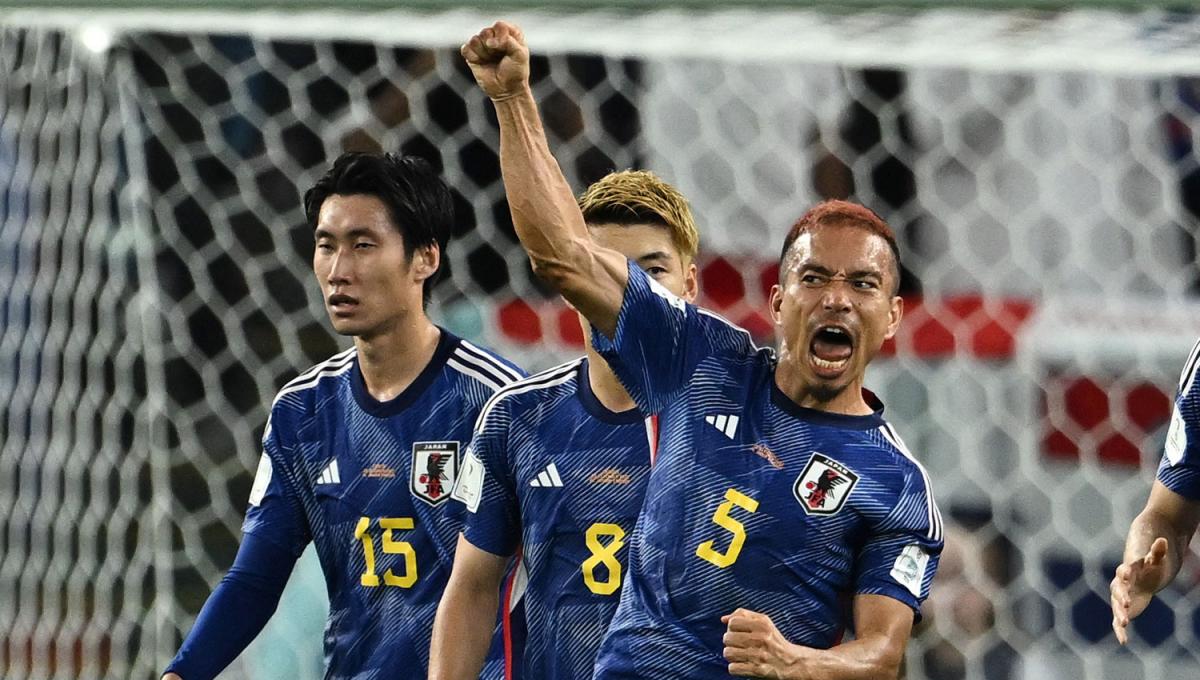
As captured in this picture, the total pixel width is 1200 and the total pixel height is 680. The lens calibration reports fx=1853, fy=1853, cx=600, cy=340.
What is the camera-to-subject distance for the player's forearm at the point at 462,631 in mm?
2936

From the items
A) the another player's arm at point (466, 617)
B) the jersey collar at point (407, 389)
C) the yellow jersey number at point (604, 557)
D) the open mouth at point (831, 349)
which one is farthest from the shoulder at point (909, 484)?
the jersey collar at point (407, 389)

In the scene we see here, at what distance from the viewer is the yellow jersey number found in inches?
112

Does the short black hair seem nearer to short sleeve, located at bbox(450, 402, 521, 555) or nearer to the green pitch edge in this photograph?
the green pitch edge

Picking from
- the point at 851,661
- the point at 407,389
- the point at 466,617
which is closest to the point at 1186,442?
the point at 851,661

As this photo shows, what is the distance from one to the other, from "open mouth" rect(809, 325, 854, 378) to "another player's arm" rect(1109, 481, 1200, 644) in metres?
0.49

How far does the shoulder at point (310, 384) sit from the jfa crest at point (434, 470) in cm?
27

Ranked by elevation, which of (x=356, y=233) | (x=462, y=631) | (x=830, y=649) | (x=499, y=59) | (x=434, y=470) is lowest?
(x=462, y=631)

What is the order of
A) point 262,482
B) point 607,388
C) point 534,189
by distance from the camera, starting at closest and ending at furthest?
point 534,189 → point 607,388 → point 262,482

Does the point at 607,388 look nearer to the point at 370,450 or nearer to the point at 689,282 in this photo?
the point at 689,282

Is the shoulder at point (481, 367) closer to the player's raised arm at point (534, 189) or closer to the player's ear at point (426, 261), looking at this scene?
the player's ear at point (426, 261)

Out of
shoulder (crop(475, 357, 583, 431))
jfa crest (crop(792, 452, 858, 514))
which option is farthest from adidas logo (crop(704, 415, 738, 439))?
shoulder (crop(475, 357, 583, 431))

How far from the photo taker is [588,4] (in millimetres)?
2951

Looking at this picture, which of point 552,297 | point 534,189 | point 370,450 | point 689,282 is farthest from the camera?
point 552,297

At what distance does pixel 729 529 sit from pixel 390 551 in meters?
0.79
